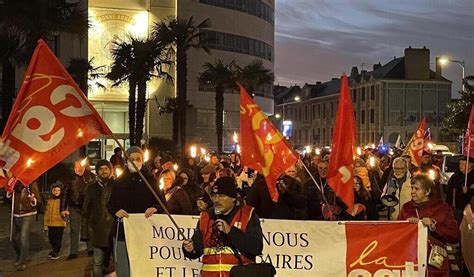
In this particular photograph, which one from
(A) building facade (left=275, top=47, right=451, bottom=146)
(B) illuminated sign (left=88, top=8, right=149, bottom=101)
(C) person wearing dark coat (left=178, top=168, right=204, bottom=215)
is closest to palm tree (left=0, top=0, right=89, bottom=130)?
(C) person wearing dark coat (left=178, top=168, right=204, bottom=215)

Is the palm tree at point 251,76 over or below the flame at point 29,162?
over

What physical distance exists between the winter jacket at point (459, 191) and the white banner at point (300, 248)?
141 inches

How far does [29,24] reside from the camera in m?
24.5

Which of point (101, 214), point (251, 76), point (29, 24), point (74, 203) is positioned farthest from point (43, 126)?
point (251, 76)

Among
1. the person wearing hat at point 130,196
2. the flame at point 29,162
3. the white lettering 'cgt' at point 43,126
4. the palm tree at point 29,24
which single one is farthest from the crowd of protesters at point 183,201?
the palm tree at point 29,24

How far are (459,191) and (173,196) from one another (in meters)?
4.60

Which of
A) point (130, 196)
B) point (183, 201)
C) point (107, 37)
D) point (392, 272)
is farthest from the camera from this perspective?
point (107, 37)

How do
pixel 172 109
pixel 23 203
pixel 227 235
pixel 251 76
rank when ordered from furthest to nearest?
1. pixel 172 109
2. pixel 251 76
3. pixel 23 203
4. pixel 227 235

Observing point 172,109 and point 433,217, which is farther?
point 172,109

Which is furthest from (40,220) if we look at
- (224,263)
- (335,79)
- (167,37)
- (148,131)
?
(335,79)

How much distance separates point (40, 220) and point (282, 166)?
9.18 metres

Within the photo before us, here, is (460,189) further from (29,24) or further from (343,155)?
(29,24)

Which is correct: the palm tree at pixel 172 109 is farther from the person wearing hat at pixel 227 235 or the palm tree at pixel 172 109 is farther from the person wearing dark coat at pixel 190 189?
the person wearing hat at pixel 227 235

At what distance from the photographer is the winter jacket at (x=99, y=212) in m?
8.52
